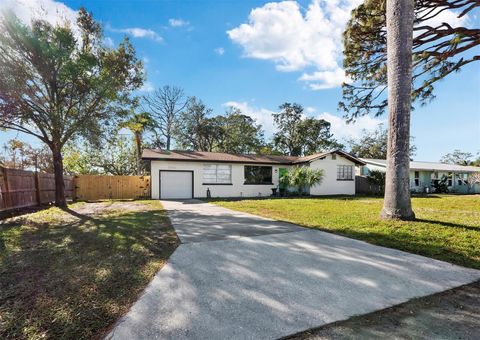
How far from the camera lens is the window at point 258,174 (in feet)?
60.8

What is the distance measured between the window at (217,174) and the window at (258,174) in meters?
1.37

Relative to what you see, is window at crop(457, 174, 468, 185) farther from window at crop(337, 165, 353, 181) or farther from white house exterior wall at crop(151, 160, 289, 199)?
white house exterior wall at crop(151, 160, 289, 199)

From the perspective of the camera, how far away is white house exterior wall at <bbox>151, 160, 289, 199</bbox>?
16.1 meters

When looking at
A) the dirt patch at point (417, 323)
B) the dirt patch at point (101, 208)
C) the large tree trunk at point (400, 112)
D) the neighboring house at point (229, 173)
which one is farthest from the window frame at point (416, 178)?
the dirt patch at point (417, 323)

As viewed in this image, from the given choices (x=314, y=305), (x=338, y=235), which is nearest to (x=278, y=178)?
(x=338, y=235)

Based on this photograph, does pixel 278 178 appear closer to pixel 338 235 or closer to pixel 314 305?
pixel 338 235

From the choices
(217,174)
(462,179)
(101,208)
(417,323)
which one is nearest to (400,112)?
(417,323)

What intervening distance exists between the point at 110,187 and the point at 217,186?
24.0 ft

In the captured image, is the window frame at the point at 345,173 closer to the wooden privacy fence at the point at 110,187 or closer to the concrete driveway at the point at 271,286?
the wooden privacy fence at the point at 110,187

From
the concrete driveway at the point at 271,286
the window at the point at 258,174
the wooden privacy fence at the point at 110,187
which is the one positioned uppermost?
the window at the point at 258,174

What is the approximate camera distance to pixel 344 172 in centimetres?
2027

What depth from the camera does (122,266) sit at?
3.82 m

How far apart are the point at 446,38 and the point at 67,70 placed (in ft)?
47.0

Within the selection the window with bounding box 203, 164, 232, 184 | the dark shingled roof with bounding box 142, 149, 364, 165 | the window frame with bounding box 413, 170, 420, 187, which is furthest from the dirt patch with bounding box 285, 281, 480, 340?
the window frame with bounding box 413, 170, 420, 187
